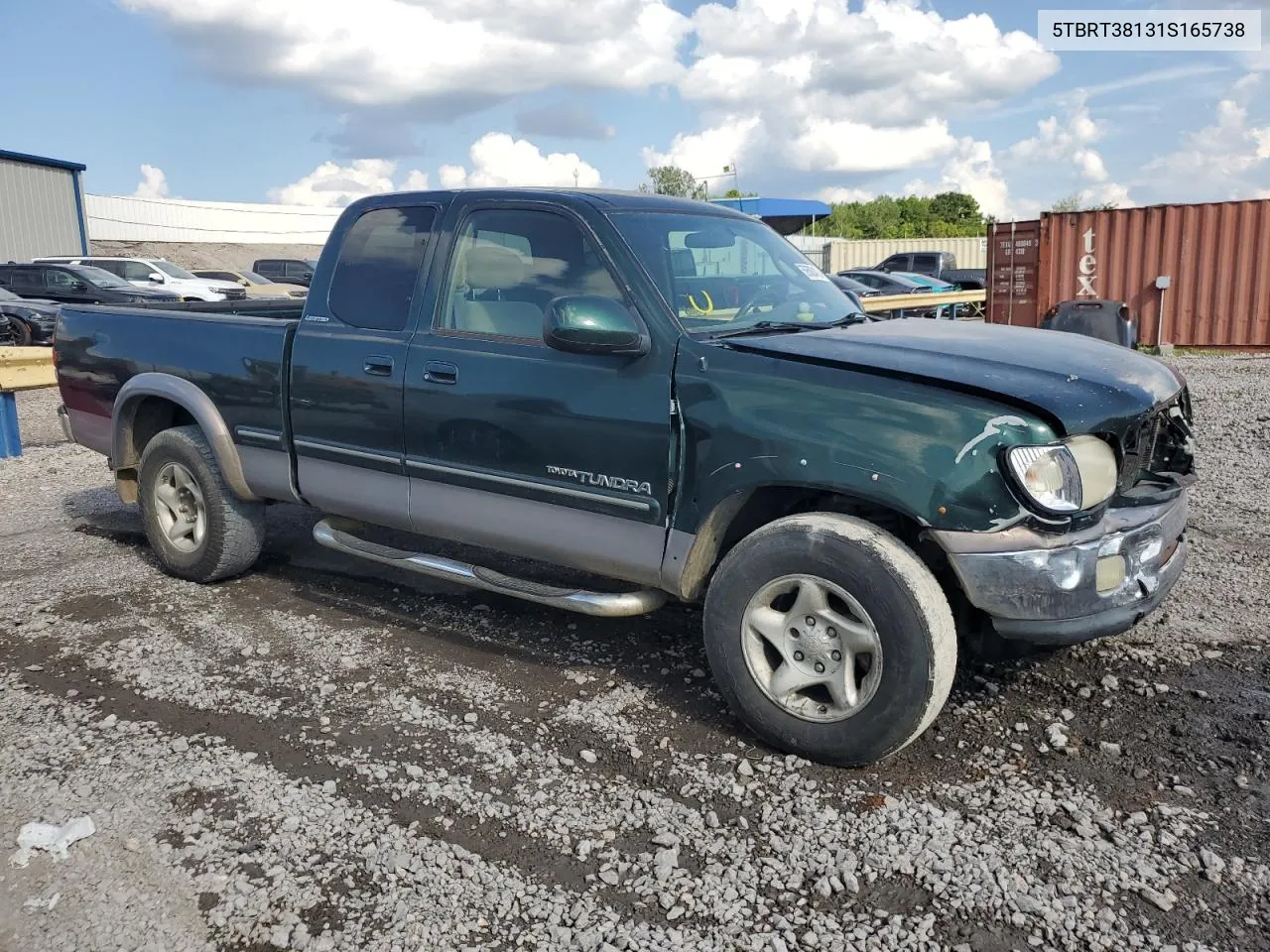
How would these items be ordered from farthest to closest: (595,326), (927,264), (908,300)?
(927,264) → (908,300) → (595,326)

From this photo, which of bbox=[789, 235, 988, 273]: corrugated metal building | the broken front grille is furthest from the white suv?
bbox=[789, 235, 988, 273]: corrugated metal building

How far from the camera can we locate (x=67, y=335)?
19.6 feet

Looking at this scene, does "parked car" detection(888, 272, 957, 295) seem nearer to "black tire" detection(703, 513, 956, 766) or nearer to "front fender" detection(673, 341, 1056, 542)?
"front fender" detection(673, 341, 1056, 542)

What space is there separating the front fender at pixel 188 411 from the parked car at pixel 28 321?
14082 millimetres

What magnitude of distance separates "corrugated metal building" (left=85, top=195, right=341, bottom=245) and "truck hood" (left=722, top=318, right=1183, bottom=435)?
141 ft

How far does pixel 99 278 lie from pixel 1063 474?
21.9 m

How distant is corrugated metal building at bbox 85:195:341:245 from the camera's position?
45.6 m

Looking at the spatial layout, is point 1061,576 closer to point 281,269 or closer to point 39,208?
point 281,269

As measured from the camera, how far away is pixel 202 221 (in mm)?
49375

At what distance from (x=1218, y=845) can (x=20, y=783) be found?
3.74m

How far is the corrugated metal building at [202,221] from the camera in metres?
45.6

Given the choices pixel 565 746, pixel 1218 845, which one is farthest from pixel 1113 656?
pixel 565 746

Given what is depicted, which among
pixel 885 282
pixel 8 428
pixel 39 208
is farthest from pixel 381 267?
pixel 39 208

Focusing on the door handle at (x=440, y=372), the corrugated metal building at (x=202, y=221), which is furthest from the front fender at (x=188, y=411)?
the corrugated metal building at (x=202, y=221)
